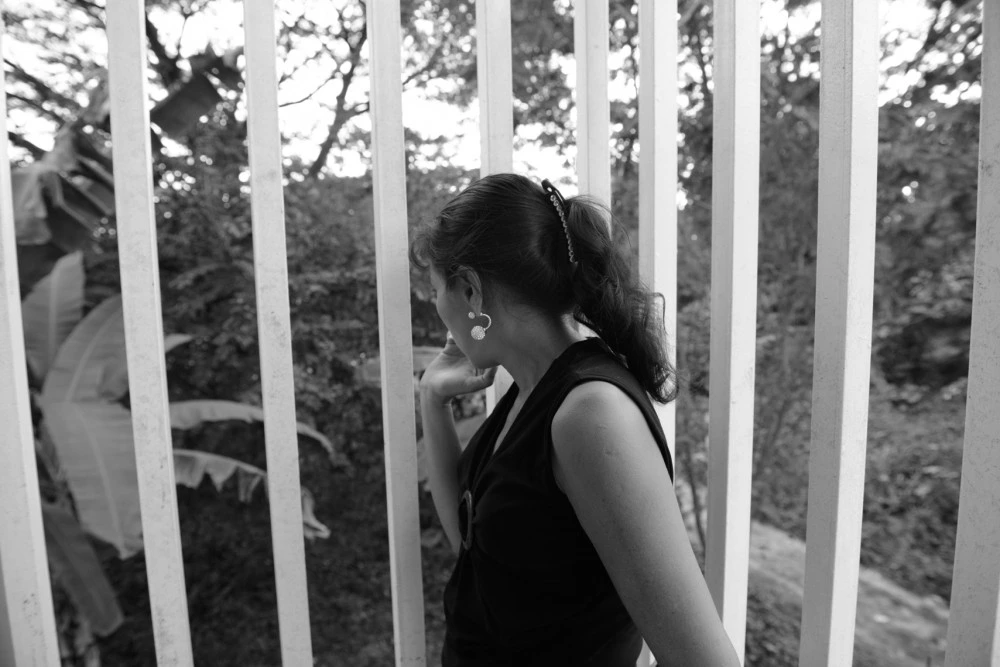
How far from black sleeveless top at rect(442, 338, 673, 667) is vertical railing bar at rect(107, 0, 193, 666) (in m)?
0.48

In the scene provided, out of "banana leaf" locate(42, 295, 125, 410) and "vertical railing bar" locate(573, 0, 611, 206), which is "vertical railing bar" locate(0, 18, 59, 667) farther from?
"banana leaf" locate(42, 295, 125, 410)

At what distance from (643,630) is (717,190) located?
0.81m

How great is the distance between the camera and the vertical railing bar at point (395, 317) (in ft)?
3.64

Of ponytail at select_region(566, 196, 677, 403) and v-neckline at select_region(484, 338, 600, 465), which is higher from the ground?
ponytail at select_region(566, 196, 677, 403)

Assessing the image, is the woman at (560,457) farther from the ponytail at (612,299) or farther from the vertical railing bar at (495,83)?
the vertical railing bar at (495,83)

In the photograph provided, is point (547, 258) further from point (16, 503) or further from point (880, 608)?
point (880, 608)

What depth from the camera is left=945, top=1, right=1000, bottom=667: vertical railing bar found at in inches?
39.1

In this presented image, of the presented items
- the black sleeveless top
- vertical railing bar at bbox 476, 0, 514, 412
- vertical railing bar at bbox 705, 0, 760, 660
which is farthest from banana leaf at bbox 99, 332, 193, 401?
vertical railing bar at bbox 705, 0, 760, 660

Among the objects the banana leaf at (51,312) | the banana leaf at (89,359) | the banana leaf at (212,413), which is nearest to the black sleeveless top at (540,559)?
the banana leaf at (212,413)

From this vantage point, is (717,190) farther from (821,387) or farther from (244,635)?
(244,635)

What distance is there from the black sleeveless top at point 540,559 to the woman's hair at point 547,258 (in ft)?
0.22

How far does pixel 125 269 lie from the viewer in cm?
97

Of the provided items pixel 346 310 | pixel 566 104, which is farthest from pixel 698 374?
pixel 346 310

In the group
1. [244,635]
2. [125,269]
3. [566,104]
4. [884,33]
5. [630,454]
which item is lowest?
[244,635]
